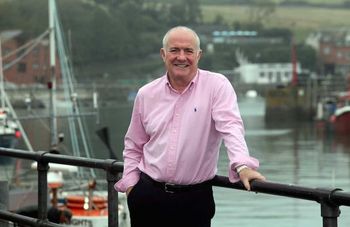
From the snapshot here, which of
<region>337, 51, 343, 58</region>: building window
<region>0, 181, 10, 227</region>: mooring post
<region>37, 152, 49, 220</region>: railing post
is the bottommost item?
<region>337, 51, 343, 58</region>: building window

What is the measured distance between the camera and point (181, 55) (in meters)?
4.74

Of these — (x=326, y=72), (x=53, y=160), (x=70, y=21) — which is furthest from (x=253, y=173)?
(x=326, y=72)

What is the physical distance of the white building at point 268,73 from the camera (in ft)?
566

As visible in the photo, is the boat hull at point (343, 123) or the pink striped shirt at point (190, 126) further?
the boat hull at point (343, 123)

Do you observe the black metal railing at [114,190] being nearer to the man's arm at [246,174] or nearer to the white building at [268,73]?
the man's arm at [246,174]

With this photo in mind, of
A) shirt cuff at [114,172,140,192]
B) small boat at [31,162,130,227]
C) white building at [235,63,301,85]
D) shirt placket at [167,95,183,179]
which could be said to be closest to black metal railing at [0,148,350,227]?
shirt placket at [167,95,183,179]

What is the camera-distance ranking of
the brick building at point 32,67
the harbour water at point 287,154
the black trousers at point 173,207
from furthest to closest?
the brick building at point 32,67, the harbour water at point 287,154, the black trousers at point 173,207

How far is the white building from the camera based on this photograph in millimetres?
172375

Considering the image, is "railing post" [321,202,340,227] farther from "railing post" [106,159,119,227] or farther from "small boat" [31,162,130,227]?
"small boat" [31,162,130,227]

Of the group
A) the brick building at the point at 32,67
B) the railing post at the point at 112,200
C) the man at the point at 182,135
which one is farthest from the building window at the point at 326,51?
the man at the point at 182,135

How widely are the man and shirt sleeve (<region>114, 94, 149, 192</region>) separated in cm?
5

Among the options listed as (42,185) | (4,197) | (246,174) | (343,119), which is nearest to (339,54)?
(343,119)

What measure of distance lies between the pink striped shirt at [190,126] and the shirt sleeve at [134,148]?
0.11 metres

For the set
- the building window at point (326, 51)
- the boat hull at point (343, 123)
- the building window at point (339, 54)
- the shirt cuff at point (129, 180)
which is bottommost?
the building window at point (339, 54)
